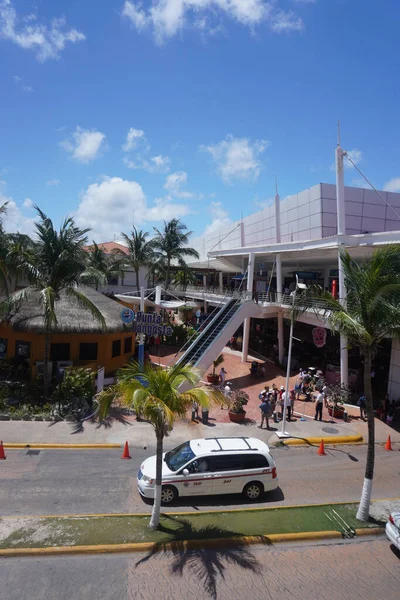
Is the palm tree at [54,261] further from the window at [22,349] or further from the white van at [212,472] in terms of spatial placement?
the white van at [212,472]

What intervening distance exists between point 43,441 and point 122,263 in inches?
1198

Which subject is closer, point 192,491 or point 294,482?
point 192,491

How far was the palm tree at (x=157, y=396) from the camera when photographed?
8.21 m

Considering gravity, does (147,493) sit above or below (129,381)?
below

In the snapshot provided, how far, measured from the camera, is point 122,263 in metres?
43.6

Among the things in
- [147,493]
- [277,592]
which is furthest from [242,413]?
[277,592]

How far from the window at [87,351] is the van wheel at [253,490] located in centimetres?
1530

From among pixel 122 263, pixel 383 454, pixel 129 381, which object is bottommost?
pixel 383 454

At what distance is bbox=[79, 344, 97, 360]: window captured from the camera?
2372 centimetres

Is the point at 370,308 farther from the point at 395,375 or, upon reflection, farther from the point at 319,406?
the point at 395,375

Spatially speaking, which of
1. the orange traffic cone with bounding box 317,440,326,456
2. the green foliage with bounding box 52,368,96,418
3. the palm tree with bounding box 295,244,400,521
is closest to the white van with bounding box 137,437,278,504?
the palm tree with bounding box 295,244,400,521

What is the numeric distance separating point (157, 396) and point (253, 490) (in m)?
4.97

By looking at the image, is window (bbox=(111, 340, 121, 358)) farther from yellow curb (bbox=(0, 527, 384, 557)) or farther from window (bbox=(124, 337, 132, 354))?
yellow curb (bbox=(0, 527, 384, 557))

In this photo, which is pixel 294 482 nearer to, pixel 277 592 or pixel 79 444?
pixel 277 592
